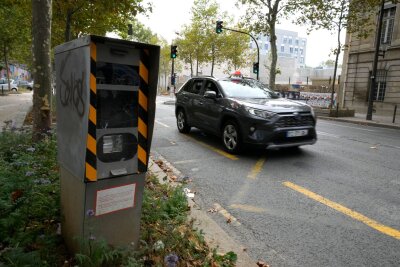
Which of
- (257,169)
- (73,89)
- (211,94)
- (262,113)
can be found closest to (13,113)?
(211,94)

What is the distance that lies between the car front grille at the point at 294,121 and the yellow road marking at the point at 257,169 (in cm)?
76

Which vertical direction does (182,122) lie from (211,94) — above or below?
below

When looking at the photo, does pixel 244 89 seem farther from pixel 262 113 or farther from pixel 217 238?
pixel 217 238

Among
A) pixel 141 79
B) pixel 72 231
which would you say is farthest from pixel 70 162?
pixel 141 79

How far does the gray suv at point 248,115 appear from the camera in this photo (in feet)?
20.7

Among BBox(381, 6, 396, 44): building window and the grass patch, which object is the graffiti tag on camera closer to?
the grass patch

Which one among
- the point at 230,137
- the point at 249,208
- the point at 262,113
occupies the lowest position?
the point at 249,208

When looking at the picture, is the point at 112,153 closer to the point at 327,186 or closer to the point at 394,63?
the point at 327,186

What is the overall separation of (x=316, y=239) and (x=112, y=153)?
2.28m

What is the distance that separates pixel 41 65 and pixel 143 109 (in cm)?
402

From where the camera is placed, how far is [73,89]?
231cm

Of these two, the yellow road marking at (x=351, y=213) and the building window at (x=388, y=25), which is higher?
the building window at (x=388, y=25)

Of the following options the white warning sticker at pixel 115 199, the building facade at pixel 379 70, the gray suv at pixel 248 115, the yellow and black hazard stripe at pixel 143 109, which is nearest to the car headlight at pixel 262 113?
the gray suv at pixel 248 115

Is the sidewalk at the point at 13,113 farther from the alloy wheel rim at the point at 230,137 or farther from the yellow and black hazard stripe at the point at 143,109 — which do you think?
the yellow and black hazard stripe at the point at 143,109
